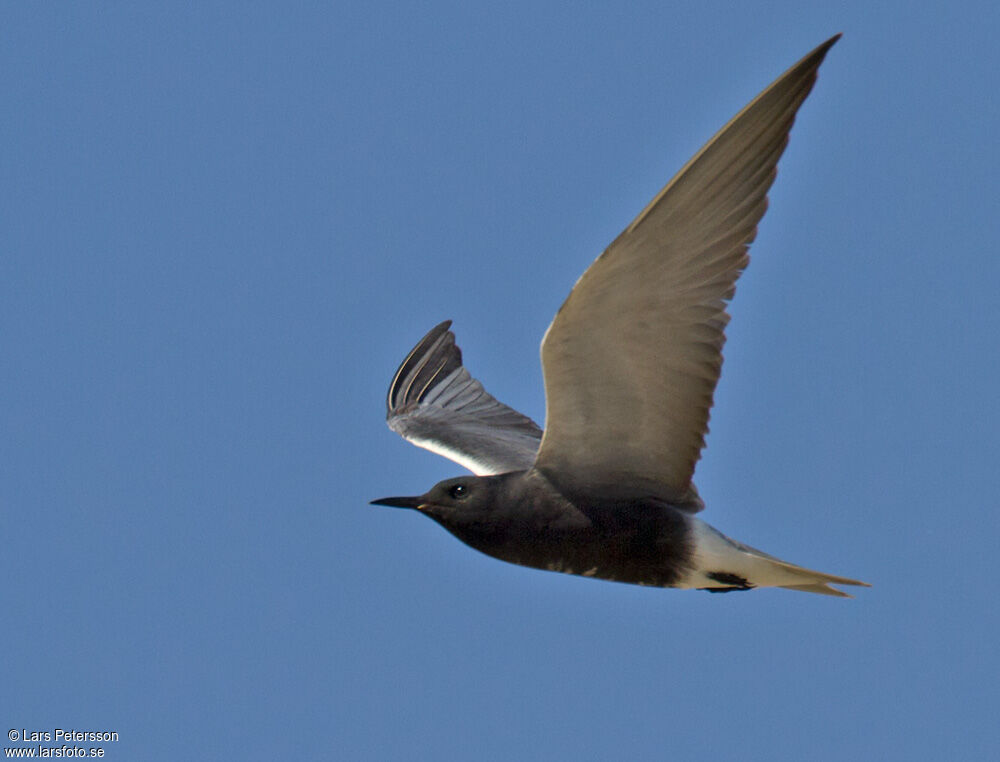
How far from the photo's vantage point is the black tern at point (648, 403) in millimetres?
7055

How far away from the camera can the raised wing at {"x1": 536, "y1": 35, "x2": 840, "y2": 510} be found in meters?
6.97

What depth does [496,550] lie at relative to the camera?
8.26 m

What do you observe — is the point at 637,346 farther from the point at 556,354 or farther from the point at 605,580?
the point at 605,580

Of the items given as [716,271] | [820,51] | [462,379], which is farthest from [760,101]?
[462,379]

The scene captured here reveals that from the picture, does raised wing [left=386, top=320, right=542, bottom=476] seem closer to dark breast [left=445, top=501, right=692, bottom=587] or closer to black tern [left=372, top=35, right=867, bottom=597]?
black tern [left=372, top=35, right=867, bottom=597]

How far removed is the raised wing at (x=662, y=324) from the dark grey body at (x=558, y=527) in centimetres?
11

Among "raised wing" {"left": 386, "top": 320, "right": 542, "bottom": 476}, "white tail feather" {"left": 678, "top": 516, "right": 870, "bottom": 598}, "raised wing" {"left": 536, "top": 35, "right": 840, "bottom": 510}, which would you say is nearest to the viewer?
"raised wing" {"left": 536, "top": 35, "right": 840, "bottom": 510}

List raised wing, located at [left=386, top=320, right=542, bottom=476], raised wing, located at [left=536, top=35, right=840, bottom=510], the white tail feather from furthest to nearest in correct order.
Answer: raised wing, located at [left=386, top=320, right=542, bottom=476]
the white tail feather
raised wing, located at [left=536, top=35, right=840, bottom=510]

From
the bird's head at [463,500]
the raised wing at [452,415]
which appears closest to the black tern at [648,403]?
the bird's head at [463,500]

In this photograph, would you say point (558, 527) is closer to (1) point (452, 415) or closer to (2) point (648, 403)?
(2) point (648, 403)

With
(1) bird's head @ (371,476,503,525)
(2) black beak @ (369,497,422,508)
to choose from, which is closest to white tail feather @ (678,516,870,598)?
(1) bird's head @ (371,476,503,525)

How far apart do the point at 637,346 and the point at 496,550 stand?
4.74 ft

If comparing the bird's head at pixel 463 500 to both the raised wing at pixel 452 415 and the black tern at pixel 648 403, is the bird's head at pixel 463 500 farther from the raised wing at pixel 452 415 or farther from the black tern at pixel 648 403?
the raised wing at pixel 452 415

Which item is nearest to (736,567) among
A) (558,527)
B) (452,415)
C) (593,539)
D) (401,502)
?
(593,539)
